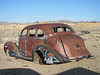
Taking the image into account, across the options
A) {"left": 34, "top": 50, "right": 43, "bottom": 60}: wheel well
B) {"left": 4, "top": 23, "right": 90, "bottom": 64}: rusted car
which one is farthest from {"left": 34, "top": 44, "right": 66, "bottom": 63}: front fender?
{"left": 34, "top": 50, "right": 43, "bottom": 60}: wheel well

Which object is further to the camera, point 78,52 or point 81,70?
point 78,52

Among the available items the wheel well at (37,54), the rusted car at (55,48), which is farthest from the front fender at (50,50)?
the wheel well at (37,54)

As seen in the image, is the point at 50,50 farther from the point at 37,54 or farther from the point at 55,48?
the point at 37,54

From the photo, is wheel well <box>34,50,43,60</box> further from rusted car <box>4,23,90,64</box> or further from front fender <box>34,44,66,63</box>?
front fender <box>34,44,66,63</box>

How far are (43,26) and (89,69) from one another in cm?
255

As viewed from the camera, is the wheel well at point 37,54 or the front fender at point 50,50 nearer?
the front fender at point 50,50

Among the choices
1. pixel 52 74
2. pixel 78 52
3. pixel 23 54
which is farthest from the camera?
pixel 23 54

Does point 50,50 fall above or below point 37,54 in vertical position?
above

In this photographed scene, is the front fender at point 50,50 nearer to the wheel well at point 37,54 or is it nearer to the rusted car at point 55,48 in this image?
the rusted car at point 55,48

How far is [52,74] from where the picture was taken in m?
4.44

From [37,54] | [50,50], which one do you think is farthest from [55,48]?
[37,54]

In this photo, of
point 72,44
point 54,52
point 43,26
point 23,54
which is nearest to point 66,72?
point 54,52

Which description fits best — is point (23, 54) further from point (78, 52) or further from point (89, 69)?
point (89, 69)

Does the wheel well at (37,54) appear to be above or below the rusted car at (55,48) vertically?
below
